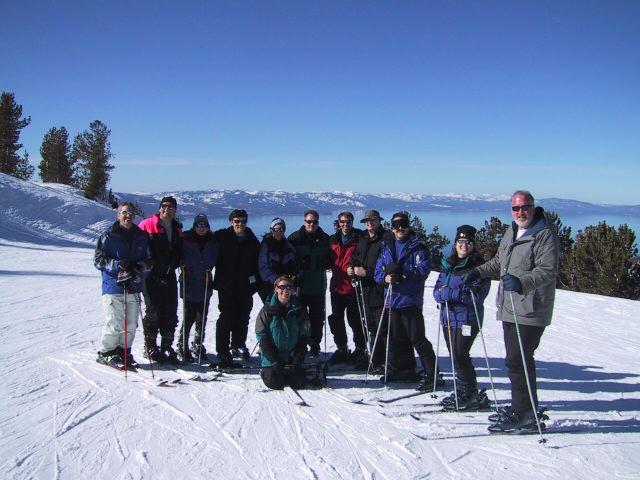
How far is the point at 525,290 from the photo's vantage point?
3465mm

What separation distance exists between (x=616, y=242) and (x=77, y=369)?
27.8m

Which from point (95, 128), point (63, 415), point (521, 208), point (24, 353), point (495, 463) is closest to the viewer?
point (495, 463)

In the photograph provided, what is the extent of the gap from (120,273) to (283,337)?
194cm

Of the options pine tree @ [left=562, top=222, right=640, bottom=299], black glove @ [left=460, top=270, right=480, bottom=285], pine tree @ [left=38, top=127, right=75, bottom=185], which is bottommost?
pine tree @ [left=562, top=222, right=640, bottom=299]

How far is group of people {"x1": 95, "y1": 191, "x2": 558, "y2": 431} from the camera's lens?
13.4 ft

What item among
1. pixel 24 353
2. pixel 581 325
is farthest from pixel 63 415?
pixel 581 325

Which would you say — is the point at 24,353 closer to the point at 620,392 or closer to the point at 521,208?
the point at 521,208

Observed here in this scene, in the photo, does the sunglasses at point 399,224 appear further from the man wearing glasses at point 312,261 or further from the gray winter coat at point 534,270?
the gray winter coat at point 534,270

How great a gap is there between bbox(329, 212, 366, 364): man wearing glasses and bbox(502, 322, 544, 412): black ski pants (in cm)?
219

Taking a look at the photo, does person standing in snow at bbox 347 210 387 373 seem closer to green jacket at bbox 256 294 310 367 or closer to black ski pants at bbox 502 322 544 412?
green jacket at bbox 256 294 310 367

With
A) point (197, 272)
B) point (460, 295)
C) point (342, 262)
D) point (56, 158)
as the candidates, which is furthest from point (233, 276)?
point (56, 158)

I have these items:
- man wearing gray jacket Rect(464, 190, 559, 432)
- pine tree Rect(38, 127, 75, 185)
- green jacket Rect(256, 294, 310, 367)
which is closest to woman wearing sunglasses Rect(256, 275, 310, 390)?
green jacket Rect(256, 294, 310, 367)

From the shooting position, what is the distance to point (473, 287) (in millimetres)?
4043

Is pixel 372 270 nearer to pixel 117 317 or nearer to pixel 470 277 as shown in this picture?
pixel 470 277
